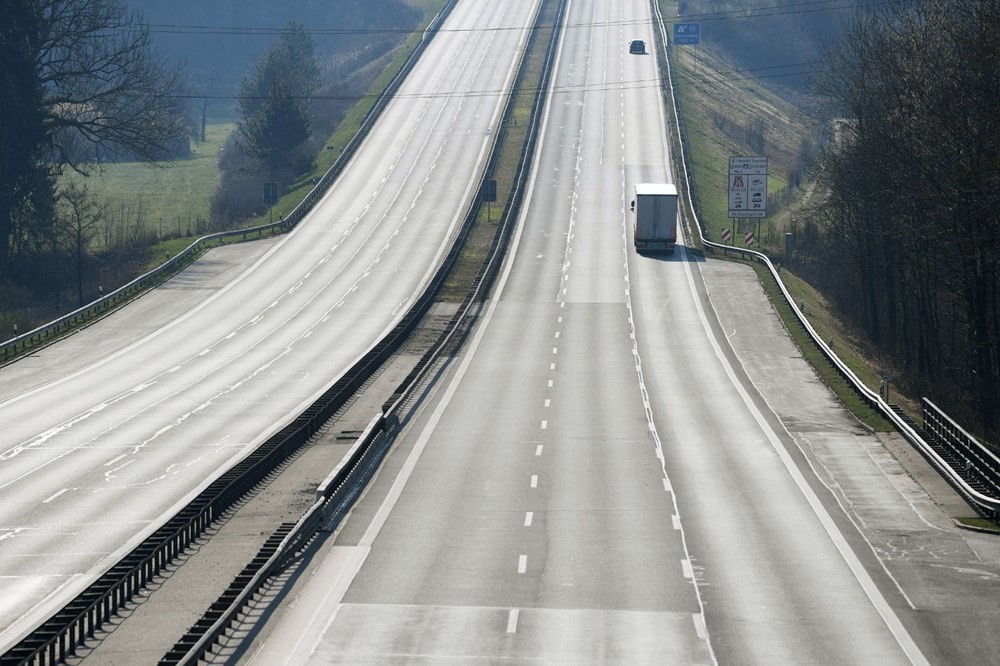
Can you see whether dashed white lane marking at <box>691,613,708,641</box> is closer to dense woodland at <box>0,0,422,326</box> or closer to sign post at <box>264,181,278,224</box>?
dense woodland at <box>0,0,422,326</box>

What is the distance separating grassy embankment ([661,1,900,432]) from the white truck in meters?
5.95

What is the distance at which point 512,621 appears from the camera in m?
23.2

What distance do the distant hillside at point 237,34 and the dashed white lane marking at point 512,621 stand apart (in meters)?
168

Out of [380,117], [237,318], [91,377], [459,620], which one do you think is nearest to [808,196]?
[380,117]

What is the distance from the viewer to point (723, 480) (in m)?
34.5

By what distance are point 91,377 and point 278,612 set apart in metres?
30.2

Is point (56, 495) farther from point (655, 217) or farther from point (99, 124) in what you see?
point (655, 217)

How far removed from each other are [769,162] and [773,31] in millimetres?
53759

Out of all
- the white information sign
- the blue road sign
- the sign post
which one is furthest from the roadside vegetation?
the sign post

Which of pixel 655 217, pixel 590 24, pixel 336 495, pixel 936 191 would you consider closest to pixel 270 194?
pixel 655 217

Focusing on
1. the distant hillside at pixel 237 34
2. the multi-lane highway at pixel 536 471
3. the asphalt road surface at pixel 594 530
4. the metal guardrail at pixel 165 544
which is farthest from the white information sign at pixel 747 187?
the distant hillside at pixel 237 34

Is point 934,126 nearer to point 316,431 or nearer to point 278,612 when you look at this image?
point 316,431

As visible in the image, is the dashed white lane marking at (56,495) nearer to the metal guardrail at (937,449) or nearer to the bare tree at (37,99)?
the metal guardrail at (937,449)

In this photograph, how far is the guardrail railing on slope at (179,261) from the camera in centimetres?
5809
